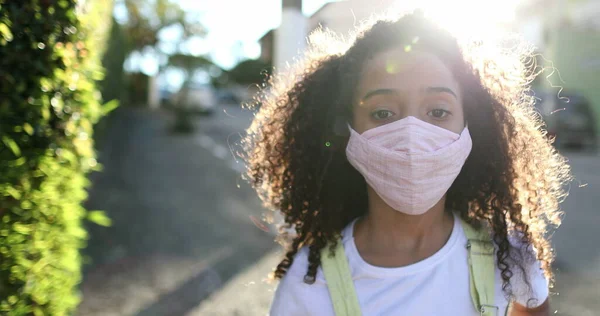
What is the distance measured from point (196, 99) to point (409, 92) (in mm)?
24175

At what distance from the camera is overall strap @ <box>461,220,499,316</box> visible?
1.75 m

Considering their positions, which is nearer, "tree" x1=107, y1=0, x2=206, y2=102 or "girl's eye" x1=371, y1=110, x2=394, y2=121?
"girl's eye" x1=371, y1=110, x2=394, y2=121

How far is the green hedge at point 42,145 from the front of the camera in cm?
238

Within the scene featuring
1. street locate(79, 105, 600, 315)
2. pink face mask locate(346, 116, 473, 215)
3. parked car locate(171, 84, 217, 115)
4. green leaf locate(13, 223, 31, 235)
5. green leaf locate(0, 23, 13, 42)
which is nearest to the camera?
pink face mask locate(346, 116, 473, 215)

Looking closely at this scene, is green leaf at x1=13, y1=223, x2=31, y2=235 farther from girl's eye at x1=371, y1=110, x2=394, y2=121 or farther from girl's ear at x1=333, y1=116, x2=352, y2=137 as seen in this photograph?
girl's eye at x1=371, y1=110, x2=394, y2=121

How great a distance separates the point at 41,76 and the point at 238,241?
169 inches

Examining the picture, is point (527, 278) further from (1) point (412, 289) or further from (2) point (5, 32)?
(2) point (5, 32)

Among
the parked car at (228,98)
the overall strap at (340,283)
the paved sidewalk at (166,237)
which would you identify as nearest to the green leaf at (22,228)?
the paved sidewalk at (166,237)

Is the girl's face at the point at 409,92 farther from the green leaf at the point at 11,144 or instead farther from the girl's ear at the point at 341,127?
the green leaf at the point at 11,144

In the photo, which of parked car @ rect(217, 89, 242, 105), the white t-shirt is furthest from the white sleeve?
parked car @ rect(217, 89, 242, 105)

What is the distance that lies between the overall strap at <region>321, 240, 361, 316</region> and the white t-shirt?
0.02 m

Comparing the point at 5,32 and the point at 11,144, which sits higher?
the point at 5,32

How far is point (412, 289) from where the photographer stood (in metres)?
→ 1.80

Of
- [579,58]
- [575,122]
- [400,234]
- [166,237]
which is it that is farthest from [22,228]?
[579,58]
